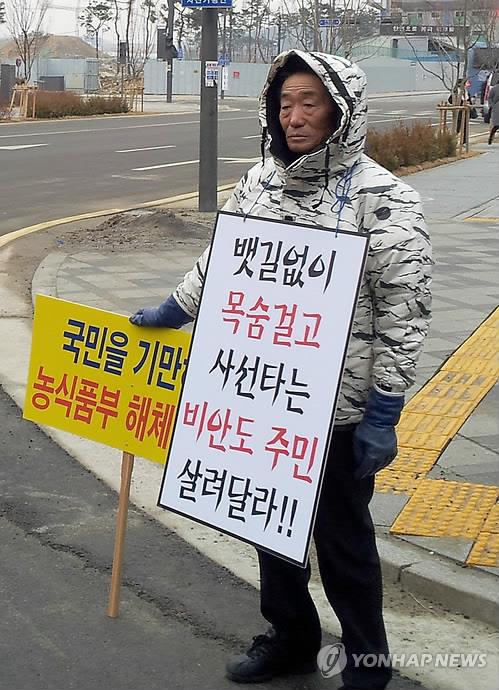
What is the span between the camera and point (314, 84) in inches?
123

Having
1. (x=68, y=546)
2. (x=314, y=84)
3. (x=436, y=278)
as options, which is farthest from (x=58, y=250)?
(x=314, y=84)

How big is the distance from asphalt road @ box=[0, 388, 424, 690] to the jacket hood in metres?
1.64

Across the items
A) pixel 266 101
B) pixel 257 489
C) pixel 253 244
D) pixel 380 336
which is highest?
pixel 266 101

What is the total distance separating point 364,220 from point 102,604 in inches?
70.9

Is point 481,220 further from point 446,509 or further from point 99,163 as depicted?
point 446,509

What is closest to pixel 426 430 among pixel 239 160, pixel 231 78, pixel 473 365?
pixel 473 365

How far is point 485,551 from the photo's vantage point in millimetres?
4344

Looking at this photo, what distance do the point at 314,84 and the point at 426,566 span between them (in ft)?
6.40

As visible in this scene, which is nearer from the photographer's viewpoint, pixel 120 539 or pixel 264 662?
pixel 264 662

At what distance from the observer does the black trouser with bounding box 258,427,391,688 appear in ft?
10.8

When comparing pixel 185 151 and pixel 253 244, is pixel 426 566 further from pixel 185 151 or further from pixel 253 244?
pixel 185 151

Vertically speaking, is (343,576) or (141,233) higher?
(343,576)

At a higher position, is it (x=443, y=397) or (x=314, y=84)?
(x=314, y=84)

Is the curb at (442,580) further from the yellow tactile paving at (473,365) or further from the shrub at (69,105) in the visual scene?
the shrub at (69,105)
